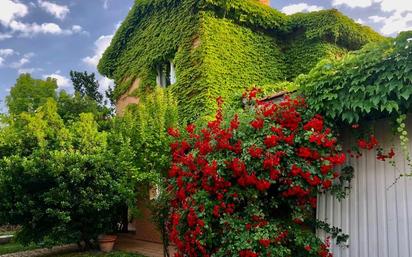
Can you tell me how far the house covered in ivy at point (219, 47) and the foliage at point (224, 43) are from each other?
0.03m

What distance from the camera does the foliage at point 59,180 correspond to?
10086 mm

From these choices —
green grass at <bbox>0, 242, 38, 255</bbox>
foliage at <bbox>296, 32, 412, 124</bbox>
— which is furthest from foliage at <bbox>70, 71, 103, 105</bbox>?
foliage at <bbox>296, 32, 412, 124</bbox>

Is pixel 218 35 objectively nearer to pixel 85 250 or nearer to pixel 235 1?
pixel 235 1

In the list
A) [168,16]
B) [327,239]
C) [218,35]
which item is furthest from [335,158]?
[168,16]

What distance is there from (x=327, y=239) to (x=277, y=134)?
6.07 ft

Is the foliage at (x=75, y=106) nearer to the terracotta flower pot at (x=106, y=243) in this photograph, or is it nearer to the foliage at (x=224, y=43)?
the foliage at (x=224, y=43)

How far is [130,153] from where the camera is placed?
9414mm

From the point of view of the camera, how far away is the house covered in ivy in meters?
12.4

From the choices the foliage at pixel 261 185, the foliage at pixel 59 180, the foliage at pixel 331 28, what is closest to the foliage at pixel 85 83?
the foliage at pixel 59 180

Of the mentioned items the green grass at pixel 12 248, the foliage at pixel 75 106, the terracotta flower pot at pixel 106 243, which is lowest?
the green grass at pixel 12 248

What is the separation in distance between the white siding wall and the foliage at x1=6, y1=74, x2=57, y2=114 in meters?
23.4

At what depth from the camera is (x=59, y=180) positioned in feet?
33.0

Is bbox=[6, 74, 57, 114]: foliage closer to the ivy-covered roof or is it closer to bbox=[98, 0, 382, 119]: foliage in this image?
bbox=[98, 0, 382, 119]: foliage

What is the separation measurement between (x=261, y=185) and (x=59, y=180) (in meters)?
6.71
